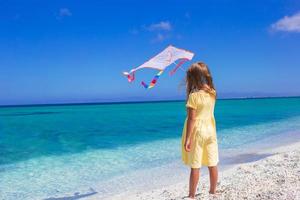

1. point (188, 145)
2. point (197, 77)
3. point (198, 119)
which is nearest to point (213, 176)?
point (188, 145)

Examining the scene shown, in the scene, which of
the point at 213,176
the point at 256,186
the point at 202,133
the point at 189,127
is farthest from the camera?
the point at 256,186

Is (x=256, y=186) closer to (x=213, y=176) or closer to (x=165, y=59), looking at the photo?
(x=213, y=176)

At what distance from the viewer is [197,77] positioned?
477 centimetres

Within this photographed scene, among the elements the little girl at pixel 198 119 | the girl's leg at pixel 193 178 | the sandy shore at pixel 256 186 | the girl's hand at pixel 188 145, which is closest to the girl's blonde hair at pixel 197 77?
the little girl at pixel 198 119

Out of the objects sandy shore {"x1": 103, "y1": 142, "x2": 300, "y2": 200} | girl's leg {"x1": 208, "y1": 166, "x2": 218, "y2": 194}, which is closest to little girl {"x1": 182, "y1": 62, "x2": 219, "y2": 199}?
girl's leg {"x1": 208, "y1": 166, "x2": 218, "y2": 194}

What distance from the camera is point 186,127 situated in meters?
4.71

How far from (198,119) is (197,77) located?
0.54m

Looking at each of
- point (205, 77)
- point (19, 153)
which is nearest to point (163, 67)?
point (205, 77)

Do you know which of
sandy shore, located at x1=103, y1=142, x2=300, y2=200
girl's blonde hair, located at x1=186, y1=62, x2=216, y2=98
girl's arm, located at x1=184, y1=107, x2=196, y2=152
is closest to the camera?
girl's arm, located at x1=184, y1=107, x2=196, y2=152

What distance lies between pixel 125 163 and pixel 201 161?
628 cm

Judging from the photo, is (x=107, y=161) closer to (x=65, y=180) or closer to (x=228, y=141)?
(x=65, y=180)

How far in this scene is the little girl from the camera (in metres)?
4.70

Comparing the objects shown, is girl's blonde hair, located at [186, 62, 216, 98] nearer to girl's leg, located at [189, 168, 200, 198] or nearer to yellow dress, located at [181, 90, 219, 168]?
yellow dress, located at [181, 90, 219, 168]

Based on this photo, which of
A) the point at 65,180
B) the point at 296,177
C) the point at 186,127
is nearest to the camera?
the point at 186,127
